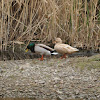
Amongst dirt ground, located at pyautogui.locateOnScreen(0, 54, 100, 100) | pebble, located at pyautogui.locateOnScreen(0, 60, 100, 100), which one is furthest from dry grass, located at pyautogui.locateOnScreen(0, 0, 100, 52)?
pebble, located at pyautogui.locateOnScreen(0, 60, 100, 100)

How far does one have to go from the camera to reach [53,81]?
4.60 meters

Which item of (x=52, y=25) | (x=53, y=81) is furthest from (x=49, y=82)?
(x=52, y=25)

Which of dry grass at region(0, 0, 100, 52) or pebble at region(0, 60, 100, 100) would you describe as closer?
pebble at region(0, 60, 100, 100)

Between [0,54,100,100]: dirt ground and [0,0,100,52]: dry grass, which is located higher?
[0,0,100,52]: dry grass

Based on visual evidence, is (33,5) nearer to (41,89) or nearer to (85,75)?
(85,75)

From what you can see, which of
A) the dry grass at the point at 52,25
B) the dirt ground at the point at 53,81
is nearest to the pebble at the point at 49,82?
the dirt ground at the point at 53,81

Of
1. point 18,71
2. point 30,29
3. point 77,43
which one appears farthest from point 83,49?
point 18,71

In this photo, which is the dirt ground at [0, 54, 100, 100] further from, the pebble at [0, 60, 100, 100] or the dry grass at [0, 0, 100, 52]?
the dry grass at [0, 0, 100, 52]

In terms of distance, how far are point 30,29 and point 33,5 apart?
70 centimetres

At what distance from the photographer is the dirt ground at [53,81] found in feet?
13.5

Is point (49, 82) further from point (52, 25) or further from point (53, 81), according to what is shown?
point (52, 25)

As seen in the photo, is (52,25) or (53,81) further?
(52,25)

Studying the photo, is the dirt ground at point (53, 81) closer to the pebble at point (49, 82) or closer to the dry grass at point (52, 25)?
the pebble at point (49, 82)

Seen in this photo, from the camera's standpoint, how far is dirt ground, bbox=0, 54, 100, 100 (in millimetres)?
4129
